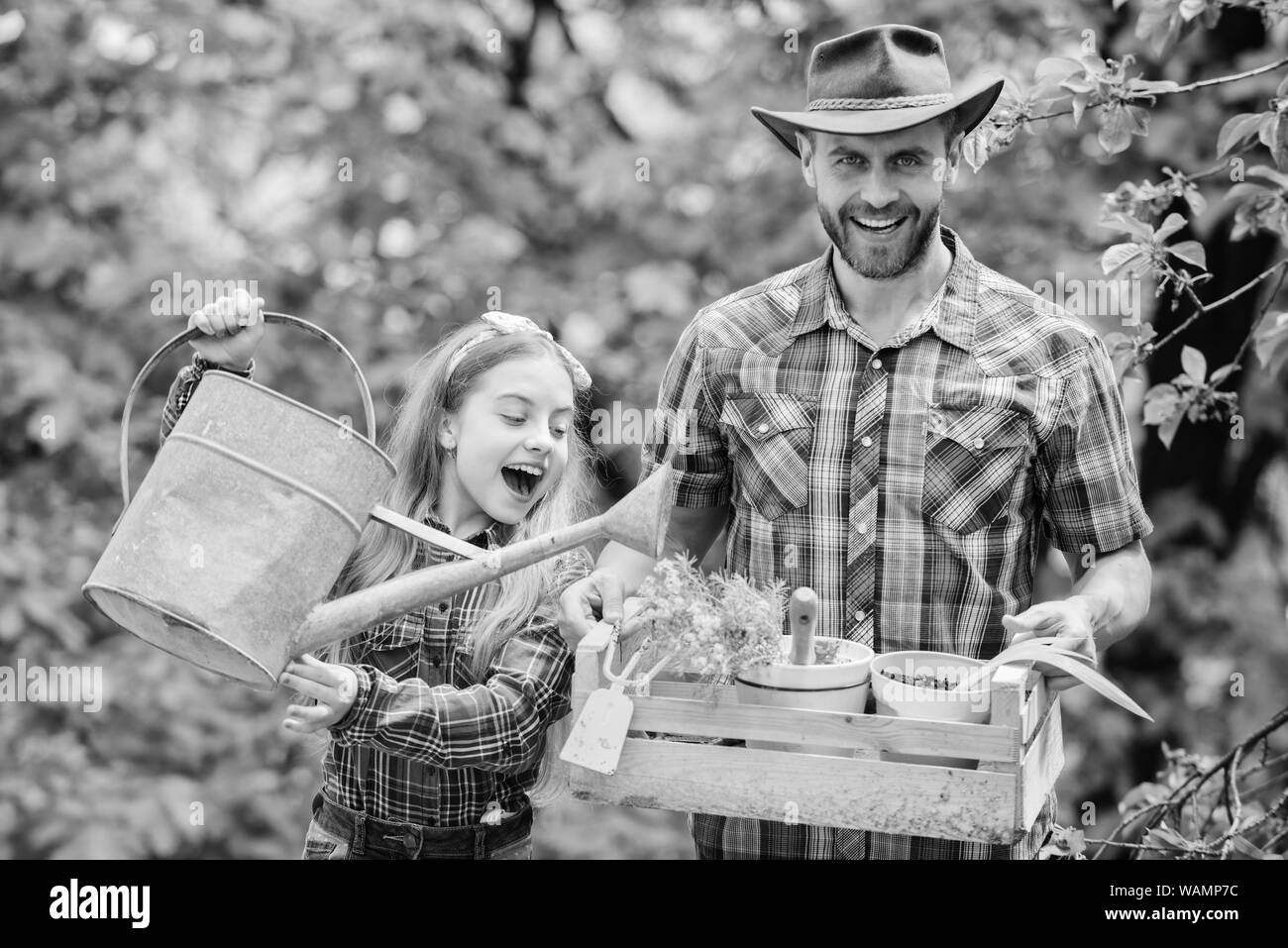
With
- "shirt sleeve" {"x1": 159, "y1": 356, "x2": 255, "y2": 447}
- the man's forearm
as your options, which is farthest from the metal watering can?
the man's forearm

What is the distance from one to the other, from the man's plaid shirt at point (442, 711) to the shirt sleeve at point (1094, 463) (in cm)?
93

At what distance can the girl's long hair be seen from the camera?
2619mm

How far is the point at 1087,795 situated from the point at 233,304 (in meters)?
4.78

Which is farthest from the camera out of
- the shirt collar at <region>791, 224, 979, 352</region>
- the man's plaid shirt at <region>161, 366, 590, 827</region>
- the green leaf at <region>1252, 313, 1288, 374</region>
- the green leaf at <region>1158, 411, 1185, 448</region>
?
the green leaf at <region>1158, 411, 1185, 448</region>

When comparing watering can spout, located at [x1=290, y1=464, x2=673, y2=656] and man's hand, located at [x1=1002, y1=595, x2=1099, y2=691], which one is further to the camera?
man's hand, located at [x1=1002, y1=595, x2=1099, y2=691]

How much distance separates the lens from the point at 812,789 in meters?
2.23

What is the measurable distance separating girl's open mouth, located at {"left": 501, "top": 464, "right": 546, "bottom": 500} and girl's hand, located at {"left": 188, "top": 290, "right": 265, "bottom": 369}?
49cm

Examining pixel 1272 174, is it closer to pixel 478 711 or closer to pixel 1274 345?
pixel 1274 345

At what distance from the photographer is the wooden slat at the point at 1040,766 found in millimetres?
2227

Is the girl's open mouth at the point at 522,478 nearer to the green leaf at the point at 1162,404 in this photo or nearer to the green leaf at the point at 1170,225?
the green leaf at the point at 1170,225

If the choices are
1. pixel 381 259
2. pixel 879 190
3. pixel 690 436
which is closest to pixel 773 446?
pixel 690 436

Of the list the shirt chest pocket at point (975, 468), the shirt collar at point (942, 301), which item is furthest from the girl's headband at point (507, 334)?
the shirt chest pocket at point (975, 468)

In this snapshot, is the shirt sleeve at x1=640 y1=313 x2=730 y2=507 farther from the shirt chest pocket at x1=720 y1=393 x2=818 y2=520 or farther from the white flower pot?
the white flower pot

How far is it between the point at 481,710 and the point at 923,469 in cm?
95
